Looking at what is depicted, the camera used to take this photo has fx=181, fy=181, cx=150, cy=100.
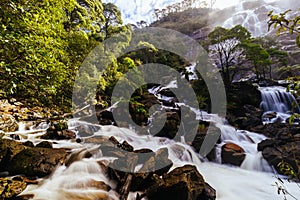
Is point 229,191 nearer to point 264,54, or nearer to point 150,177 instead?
point 150,177

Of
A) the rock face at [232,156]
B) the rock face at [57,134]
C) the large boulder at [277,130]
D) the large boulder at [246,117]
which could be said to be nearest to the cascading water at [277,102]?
the large boulder at [246,117]

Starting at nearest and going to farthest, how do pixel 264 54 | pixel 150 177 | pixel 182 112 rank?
pixel 150 177 < pixel 182 112 < pixel 264 54

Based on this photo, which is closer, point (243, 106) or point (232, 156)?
point (232, 156)

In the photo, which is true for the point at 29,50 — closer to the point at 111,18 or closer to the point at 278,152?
the point at 278,152

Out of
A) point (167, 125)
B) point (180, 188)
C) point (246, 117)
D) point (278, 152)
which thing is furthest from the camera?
point (246, 117)

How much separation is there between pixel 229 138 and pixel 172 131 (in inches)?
98.1

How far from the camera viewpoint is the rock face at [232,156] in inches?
234

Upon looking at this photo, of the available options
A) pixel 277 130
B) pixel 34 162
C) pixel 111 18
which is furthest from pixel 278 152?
pixel 111 18

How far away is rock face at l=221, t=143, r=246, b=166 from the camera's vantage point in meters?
5.94

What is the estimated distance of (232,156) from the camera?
6.04 metres

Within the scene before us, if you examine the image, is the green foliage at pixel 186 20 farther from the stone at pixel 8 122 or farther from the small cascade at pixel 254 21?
the stone at pixel 8 122

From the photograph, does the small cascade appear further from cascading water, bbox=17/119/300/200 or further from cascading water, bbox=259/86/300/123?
cascading water, bbox=17/119/300/200

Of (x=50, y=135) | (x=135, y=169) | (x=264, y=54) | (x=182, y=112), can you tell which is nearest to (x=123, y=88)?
(x=182, y=112)

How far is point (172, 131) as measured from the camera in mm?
7961
